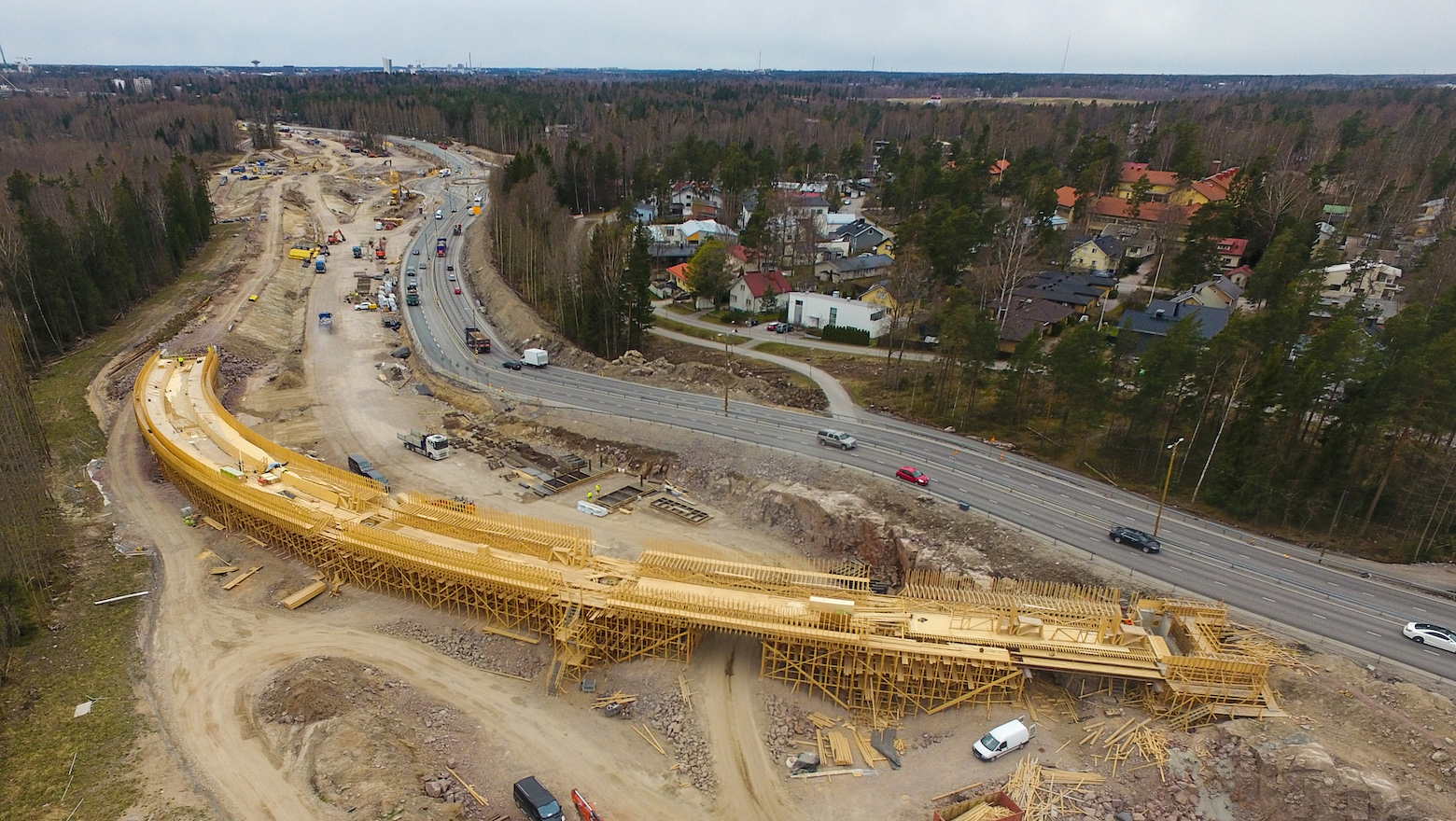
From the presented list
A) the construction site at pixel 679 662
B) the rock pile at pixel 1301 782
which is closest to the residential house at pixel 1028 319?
the construction site at pixel 679 662

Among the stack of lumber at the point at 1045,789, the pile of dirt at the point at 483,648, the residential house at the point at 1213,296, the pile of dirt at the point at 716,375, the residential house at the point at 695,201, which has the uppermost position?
the residential house at the point at 695,201

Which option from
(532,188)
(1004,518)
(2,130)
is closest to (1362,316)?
(1004,518)

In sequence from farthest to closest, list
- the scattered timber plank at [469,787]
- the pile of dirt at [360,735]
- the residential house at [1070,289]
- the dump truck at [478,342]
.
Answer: the residential house at [1070,289], the dump truck at [478,342], the scattered timber plank at [469,787], the pile of dirt at [360,735]

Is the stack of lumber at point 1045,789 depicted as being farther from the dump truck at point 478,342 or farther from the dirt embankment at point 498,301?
the dump truck at point 478,342

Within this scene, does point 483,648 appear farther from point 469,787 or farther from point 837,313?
point 837,313

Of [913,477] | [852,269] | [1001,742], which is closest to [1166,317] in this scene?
[852,269]

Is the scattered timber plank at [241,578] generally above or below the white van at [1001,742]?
below
